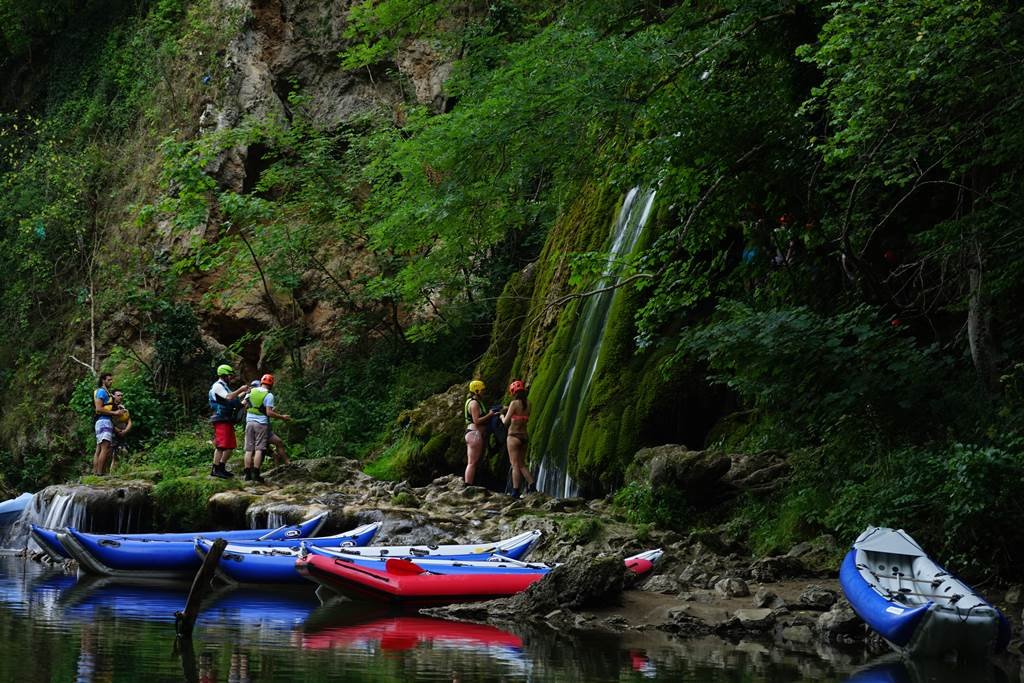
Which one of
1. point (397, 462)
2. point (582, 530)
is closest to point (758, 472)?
point (582, 530)

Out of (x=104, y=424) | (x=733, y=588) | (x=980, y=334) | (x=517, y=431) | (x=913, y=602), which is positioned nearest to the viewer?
(x=913, y=602)

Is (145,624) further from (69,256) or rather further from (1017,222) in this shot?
(69,256)

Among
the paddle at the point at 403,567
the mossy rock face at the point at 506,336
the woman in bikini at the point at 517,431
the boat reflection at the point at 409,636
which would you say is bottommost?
the boat reflection at the point at 409,636

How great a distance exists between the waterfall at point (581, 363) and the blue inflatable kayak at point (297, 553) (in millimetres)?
3419

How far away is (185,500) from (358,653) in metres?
8.36

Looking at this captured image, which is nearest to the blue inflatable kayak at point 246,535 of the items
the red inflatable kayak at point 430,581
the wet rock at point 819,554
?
the red inflatable kayak at point 430,581

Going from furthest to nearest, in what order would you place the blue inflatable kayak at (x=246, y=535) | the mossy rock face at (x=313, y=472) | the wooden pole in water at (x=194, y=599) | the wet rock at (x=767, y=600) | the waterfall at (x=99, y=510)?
the mossy rock face at (x=313, y=472), the waterfall at (x=99, y=510), the blue inflatable kayak at (x=246, y=535), the wet rock at (x=767, y=600), the wooden pole in water at (x=194, y=599)

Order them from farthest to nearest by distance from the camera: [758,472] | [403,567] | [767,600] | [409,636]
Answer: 1. [758,472]
2. [403,567]
3. [767,600]
4. [409,636]

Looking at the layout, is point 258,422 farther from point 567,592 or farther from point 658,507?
point 567,592

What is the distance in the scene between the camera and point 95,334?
2788cm

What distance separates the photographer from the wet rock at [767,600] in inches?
374

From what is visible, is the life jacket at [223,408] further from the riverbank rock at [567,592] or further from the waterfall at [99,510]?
the riverbank rock at [567,592]

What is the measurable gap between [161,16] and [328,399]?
13.4 metres

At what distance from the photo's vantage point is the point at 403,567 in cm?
1075
